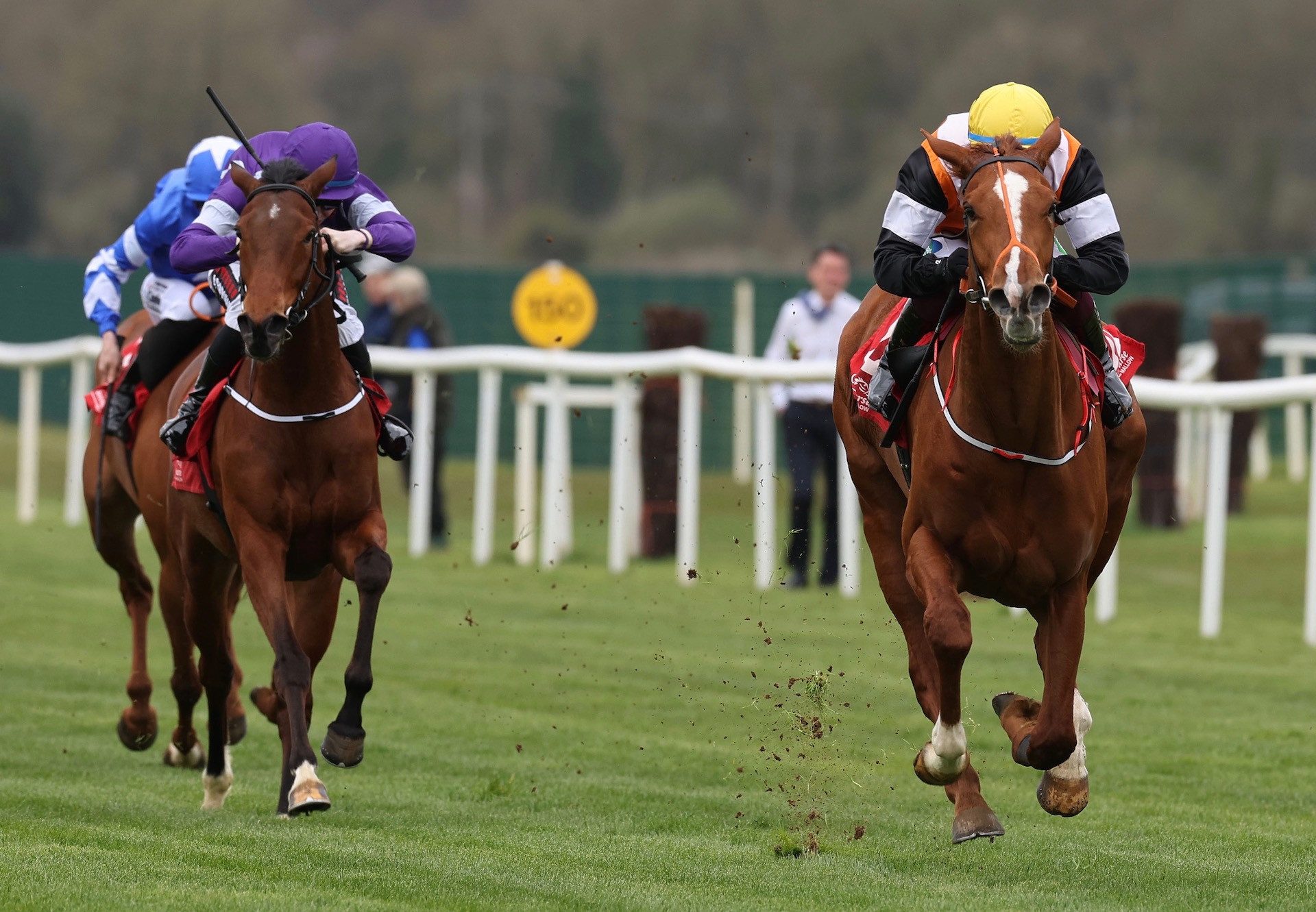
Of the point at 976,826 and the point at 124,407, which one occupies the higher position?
the point at 124,407

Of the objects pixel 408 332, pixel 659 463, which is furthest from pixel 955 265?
pixel 408 332

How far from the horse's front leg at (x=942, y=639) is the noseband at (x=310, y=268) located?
1753 millimetres

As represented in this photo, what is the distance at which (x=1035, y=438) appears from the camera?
16.3ft

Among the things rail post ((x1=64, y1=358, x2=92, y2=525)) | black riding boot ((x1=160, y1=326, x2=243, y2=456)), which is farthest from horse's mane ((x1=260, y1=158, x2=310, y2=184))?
rail post ((x1=64, y1=358, x2=92, y2=525))

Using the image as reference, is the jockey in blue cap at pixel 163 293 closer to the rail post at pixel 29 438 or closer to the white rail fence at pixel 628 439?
the white rail fence at pixel 628 439

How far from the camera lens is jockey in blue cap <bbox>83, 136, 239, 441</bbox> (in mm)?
6832

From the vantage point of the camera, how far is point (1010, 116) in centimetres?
513

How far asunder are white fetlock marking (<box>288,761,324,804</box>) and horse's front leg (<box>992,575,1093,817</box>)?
1862 millimetres

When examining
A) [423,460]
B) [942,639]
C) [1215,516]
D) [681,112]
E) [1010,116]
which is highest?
[681,112]

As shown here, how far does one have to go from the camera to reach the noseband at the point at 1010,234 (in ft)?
14.7

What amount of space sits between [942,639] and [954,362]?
2.36ft

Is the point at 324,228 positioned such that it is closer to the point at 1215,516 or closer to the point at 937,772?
the point at 937,772

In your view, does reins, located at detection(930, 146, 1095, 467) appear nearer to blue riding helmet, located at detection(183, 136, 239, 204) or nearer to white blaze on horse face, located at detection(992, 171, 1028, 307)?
white blaze on horse face, located at detection(992, 171, 1028, 307)

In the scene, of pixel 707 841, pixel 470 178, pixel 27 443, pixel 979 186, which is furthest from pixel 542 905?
pixel 470 178
